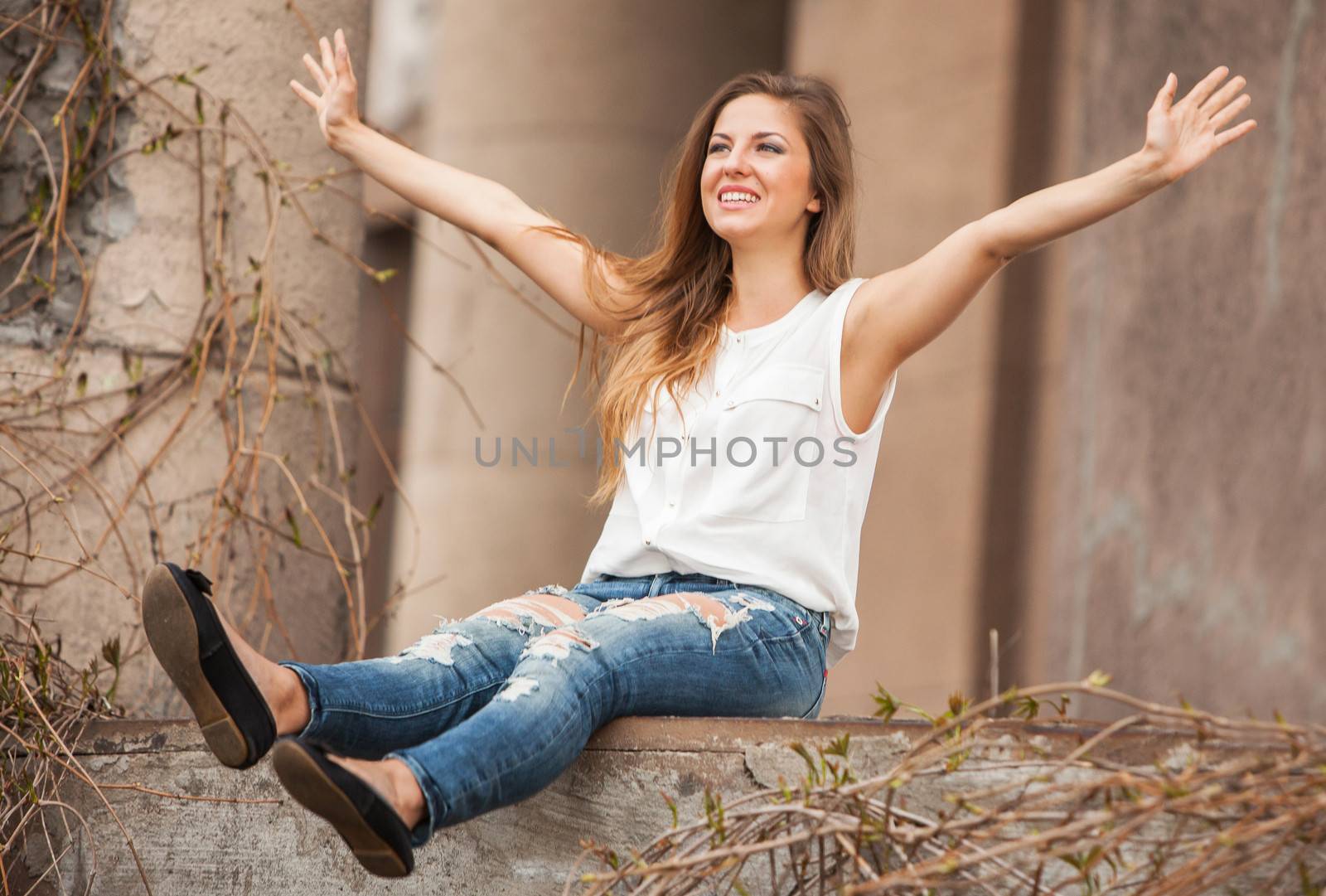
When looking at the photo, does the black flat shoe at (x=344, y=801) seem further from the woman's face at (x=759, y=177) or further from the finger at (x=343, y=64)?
the finger at (x=343, y=64)

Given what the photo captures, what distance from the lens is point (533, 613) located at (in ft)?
8.16

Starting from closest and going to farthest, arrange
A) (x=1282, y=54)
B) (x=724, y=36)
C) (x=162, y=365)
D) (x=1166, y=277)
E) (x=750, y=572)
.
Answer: (x=750, y=572) → (x=162, y=365) → (x=1282, y=54) → (x=1166, y=277) → (x=724, y=36)

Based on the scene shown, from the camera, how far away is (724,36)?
6.12 metres

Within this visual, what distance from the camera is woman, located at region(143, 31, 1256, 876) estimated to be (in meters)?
2.05

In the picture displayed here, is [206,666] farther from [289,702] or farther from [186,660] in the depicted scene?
[289,702]

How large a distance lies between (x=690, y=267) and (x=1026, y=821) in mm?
1321

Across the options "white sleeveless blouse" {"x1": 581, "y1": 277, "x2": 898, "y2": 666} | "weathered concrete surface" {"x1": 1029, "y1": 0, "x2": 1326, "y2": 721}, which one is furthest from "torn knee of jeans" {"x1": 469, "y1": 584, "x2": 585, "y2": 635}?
"weathered concrete surface" {"x1": 1029, "y1": 0, "x2": 1326, "y2": 721}

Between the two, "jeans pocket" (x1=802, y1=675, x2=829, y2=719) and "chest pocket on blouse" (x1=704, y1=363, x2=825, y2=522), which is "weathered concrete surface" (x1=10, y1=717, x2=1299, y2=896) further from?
"chest pocket on blouse" (x1=704, y1=363, x2=825, y2=522)

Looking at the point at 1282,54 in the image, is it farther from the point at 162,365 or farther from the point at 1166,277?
the point at 162,365

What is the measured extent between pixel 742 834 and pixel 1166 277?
253 centimetres

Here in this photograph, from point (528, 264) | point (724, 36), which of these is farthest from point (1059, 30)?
point (528, 264)

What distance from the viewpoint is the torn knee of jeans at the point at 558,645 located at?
216 cm

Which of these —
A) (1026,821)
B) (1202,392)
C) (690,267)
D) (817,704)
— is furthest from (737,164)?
(1202,392)

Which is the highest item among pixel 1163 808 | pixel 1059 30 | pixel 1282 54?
pixel 1059 30
